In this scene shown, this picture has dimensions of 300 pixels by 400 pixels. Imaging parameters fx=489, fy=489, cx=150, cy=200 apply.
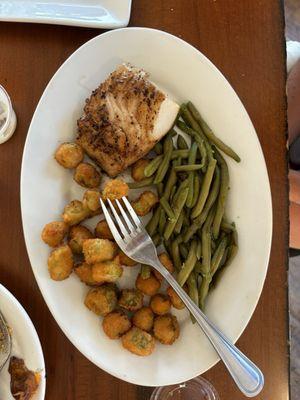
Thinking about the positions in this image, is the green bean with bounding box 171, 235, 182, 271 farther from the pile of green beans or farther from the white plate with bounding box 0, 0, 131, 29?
the white plate with bounding box 0, 0, 131, 29

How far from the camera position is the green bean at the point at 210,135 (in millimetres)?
1313

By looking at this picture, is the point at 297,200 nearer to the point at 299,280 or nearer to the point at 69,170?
the point at 69,170

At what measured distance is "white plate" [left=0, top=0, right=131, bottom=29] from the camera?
1.35m

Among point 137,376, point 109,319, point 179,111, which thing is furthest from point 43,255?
point 179,111

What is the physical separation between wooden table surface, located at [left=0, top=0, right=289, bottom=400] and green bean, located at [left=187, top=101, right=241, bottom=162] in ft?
0.37

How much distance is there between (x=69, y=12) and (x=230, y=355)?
1018 millimetres

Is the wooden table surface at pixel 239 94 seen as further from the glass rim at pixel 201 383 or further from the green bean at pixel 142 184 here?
the green bean at pixel 142 184

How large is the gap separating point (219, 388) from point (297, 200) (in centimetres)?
59

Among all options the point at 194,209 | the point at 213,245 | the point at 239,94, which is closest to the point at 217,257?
the point at 213,245

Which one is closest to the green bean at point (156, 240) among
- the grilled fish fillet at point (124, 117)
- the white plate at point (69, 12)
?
the grilled fish fillet at point (124, 117)

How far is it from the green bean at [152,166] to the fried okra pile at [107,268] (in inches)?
1.0

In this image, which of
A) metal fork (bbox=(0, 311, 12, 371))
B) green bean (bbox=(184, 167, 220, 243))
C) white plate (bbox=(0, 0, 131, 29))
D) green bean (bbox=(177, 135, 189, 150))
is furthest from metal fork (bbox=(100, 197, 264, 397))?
white plate (bbox=(0, 0, 131, 29))

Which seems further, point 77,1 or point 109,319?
point 77,1

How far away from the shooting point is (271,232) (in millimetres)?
1269
